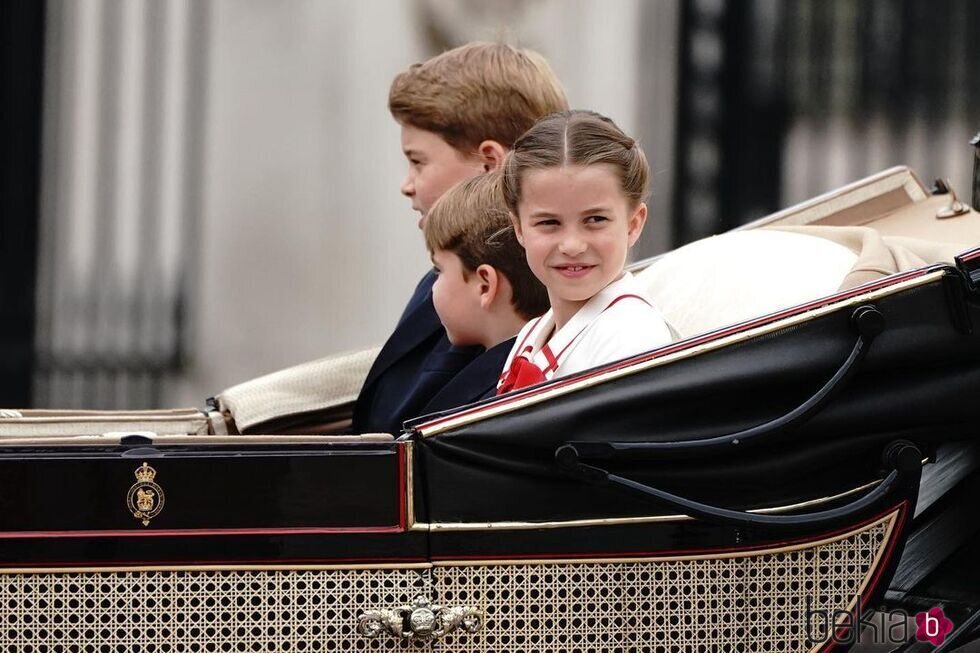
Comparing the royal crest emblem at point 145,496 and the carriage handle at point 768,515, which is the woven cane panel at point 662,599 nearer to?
the carriage handle at point 768,515

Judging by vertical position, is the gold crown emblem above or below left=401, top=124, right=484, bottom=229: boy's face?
below

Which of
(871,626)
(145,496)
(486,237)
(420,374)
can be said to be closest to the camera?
(145,496)

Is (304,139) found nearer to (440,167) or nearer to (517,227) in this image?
(440,167)

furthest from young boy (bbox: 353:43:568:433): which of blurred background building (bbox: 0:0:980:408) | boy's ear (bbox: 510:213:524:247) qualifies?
blurred background building (bbox: 0:0:980:408)

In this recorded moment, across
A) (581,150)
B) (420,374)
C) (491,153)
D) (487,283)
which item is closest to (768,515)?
(581,150)

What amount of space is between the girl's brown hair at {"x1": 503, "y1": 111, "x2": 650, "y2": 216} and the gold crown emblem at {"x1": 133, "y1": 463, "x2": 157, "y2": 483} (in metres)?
0.61

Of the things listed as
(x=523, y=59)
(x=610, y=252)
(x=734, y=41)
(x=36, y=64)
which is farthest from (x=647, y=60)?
(x=610, y=252)

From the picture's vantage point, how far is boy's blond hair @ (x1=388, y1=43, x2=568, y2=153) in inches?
103

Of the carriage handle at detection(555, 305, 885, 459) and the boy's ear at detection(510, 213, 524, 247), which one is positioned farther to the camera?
the boy's ear at detection(510, 213, 524, 247)

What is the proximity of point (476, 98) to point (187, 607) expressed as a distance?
1.14 meters

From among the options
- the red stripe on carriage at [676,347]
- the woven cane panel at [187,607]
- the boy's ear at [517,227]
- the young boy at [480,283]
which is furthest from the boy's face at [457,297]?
the woven cane panel at [187,607]

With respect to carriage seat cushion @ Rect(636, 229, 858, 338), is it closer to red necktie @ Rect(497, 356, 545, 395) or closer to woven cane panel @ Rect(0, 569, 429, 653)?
red necktie @ Rect(497, 356, 545, 395)

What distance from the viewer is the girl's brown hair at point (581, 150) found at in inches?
79.0

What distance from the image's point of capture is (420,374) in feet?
8.00
